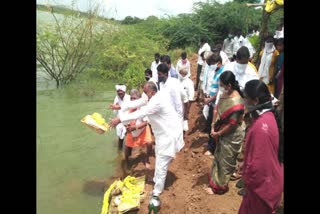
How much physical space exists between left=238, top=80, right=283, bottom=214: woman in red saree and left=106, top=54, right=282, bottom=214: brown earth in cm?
148

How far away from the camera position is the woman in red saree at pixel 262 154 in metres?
2.91

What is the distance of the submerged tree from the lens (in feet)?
52.7

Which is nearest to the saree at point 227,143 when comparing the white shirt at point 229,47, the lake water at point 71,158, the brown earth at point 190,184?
the brown earth at point 190,184

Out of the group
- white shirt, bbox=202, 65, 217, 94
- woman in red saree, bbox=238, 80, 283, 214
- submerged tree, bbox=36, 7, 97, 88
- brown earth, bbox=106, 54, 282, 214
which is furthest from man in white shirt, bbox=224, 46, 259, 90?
submerged tree, bbox=36, 7, 97, 88

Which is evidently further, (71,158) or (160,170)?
(71,158)

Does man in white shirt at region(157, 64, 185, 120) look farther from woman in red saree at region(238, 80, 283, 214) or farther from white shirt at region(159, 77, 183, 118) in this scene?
woman in red saree at region(238, 80, 283, 214)

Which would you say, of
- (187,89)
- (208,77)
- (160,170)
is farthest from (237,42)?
(160,170)

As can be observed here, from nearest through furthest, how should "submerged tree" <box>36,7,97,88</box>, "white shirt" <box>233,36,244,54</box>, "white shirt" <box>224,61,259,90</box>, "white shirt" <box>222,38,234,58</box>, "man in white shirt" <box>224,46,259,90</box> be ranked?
"man in white shirt" <box>224,46,259,90</box> < "white shirt" <box>224,61,259,90</box> < "white shirt" <box>233,36,244,54</box> < "white shirt" <box>222,38,234,58</box> < "submerged tree" <box>36,7,97,88</box>

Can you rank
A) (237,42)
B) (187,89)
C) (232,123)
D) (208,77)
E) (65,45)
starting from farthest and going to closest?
(65,45), (237,42), (187,89), (208,77), (232,123)

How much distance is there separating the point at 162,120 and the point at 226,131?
39.7 inches

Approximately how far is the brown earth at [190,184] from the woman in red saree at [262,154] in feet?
4.87

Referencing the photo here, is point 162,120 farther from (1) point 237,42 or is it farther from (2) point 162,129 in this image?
(1) point 237,42

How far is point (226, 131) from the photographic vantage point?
4508 mm

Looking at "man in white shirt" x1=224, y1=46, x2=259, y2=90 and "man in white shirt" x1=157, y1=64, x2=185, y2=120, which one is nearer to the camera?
"man in white shirt" x1=224, y1=46, x2=259, y2=90
